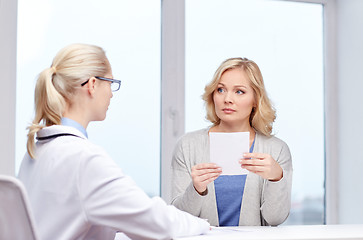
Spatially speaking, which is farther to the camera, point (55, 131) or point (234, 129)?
point (234, 129)

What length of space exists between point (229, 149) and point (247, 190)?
0.35 meters

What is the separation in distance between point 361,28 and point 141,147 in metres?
1.53

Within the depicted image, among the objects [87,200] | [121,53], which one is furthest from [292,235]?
[121,53]

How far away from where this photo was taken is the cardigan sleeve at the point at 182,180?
1.81m

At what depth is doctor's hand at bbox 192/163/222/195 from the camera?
1.68m

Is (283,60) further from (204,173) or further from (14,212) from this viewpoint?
(14,212)

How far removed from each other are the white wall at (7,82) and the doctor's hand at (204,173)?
1281mm

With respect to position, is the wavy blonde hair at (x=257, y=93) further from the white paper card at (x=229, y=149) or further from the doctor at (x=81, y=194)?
the doctor at (x=81, y=194)

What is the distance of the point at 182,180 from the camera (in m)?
1.98

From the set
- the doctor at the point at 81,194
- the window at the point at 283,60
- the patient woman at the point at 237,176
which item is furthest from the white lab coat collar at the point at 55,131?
the window at the point at 283,60

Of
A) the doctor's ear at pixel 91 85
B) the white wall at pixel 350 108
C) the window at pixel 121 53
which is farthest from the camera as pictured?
the white wall at pixel 350 108

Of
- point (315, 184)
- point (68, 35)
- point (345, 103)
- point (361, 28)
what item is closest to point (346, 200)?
point (315, 184)

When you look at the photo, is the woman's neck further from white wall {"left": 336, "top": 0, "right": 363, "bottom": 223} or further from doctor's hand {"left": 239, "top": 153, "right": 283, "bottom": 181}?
white wall {"left": 336, "top": 0, "right": 363, "bottom": 223}

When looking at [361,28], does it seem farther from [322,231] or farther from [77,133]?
[77,133]
